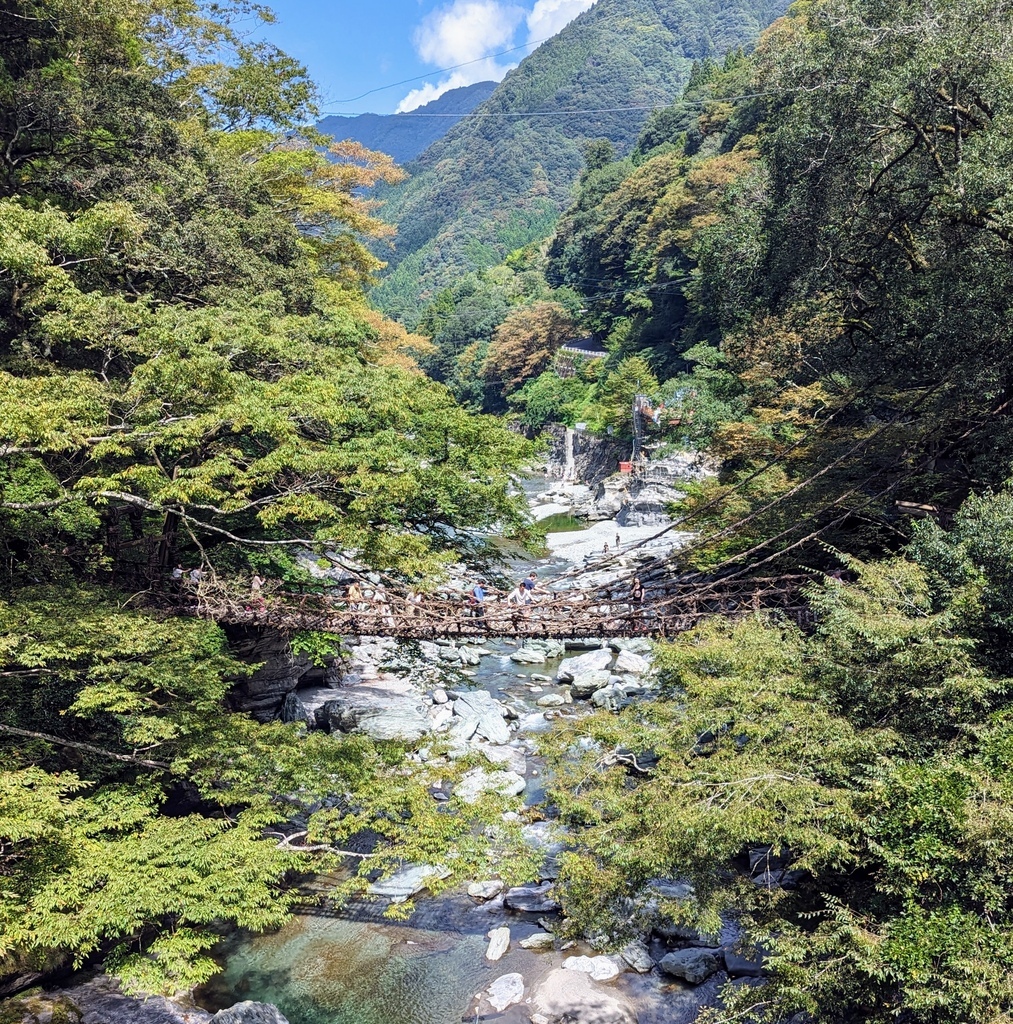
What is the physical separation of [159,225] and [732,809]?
917cm

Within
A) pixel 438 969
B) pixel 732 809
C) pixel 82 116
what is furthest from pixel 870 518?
pixel 82 116

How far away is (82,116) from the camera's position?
8820 mm

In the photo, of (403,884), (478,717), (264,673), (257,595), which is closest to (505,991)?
(403,884)

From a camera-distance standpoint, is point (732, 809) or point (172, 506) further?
point (172, 506)

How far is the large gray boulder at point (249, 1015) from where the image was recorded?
5.86m

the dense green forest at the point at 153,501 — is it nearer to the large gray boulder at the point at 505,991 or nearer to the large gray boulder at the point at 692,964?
the large gray boulder at the point at 505,991

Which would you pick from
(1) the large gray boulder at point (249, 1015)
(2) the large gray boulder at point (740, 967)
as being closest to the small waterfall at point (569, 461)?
(2) the large gray boulder at point (740, 967)

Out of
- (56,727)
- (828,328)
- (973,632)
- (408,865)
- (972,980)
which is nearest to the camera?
(972,980)

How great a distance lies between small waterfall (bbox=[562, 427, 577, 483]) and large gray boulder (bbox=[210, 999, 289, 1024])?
28007 mm

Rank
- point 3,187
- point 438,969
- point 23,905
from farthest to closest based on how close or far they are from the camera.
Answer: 1. point 3,187
2. point 438,969
3. point 23,905

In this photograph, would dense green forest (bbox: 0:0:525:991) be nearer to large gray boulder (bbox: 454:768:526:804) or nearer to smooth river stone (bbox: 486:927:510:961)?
smooth river stone (bbox: 486:927:510:961)

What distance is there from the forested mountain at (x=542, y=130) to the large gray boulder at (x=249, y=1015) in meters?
68.2

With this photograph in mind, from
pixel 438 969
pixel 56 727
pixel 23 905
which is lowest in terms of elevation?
pixel 438 969

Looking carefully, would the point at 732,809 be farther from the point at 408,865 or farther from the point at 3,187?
the point at 3,187
